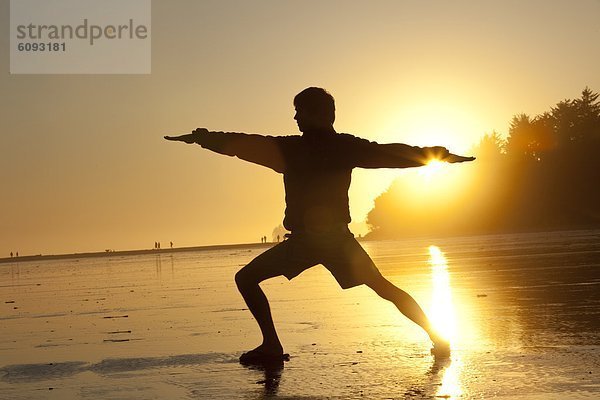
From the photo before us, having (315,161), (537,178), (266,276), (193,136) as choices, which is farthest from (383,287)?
(537,178)

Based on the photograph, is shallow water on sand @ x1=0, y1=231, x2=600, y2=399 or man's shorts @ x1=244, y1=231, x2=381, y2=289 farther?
man's shorts @ x1=244, y1=231, x2=381, y2=289

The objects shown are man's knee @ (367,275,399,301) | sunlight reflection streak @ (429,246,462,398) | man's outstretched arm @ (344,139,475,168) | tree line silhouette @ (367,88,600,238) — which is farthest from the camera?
tree line silhouette @ (367,88,600,238)

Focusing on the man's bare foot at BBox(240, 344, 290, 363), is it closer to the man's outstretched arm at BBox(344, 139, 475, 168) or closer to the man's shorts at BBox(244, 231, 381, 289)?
the man's shorts at BBox(244, 231, 381, 289)

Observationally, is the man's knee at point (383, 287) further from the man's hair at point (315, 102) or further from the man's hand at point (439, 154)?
the man's hair at point (315, 102)

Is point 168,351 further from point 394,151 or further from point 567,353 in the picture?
point 567,353

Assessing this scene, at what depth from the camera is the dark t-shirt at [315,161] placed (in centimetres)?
723

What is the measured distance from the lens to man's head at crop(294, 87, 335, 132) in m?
7.36

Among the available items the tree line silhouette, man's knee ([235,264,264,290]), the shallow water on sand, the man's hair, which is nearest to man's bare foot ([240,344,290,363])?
the shallow water on sand

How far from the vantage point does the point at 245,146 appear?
7.30m

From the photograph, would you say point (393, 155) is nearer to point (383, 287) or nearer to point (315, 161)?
point (315, 161)

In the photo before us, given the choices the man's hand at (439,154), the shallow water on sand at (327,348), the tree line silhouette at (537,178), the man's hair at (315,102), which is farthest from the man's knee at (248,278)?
the tree line silhouette at (537,178)

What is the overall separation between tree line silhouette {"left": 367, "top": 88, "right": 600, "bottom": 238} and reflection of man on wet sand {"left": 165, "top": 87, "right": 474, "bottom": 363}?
73593mm

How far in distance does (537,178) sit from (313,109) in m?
81.0

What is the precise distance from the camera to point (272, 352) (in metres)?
7.28
